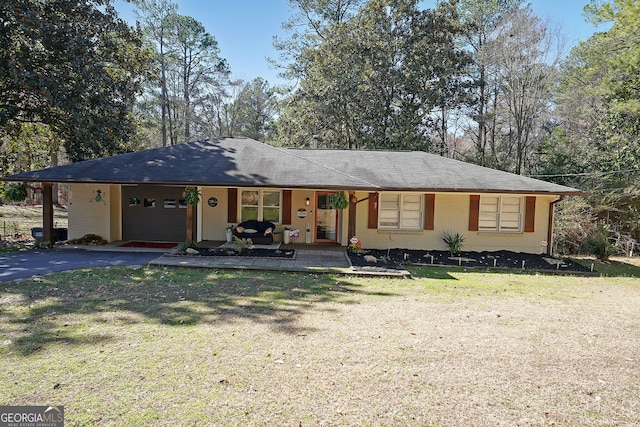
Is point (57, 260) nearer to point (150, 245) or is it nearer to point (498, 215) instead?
point (150, 245)

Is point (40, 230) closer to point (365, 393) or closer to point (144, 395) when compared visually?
point (144, 395)

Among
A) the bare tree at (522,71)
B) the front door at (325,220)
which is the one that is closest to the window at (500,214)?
the front door at (325,220)

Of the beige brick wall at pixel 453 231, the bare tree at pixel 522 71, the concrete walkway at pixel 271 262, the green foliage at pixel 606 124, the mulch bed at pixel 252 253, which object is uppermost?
the bare tree at pixel 522 71

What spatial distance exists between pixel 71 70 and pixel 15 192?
17.1 ft

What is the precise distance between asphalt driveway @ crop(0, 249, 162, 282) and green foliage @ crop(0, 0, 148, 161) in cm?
570

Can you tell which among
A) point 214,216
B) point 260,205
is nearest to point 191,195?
point 214,216

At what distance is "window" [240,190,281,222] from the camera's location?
41.5ft

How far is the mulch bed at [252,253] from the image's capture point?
34.3ft

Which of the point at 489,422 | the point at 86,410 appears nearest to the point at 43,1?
the point at 86,410

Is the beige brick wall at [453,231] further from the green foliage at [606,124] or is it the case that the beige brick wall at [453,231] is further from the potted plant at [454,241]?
the green foliage at [606,124]

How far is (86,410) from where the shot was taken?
300cm

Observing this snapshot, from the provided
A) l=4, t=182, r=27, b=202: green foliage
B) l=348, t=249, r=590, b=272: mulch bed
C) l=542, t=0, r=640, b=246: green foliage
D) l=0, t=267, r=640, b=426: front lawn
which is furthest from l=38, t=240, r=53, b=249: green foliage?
l=542, t=0, r=640, b=246: green foliage

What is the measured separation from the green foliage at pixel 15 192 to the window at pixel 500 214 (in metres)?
14.7

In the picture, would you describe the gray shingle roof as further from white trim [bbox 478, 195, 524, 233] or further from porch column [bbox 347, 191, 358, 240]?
white trim [bbox 478, 195, 524, 233]
